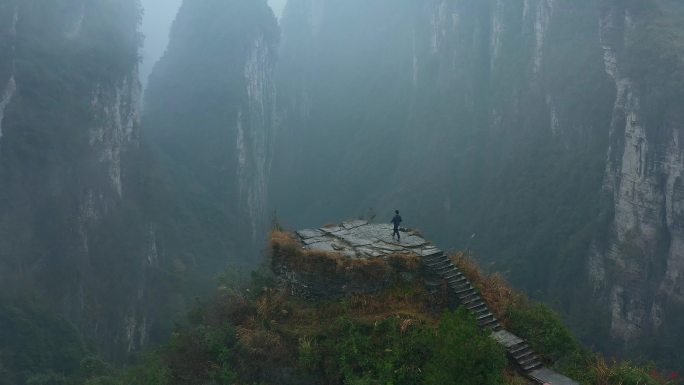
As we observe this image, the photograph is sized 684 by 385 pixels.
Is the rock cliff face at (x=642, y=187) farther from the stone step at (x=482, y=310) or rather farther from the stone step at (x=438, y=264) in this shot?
the stone step at (x=438, y=264)

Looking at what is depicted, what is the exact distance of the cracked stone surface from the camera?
13.1 m

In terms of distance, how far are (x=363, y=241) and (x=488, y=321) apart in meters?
3.12

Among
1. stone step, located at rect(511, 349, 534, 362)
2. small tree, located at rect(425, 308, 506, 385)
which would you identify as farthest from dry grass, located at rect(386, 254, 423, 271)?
small tree, located at rect(425, 308, 506, 385)

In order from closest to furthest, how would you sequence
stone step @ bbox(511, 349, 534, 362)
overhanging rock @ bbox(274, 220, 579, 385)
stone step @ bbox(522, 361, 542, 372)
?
stone step @ bbox(522, 361, 542, 372) → stone step @ bbox(511, 349, 534, 362) → overhanging rock @ bbox(274, 220, 579, 385)

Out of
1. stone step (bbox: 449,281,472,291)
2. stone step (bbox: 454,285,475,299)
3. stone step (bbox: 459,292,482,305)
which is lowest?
stone step (bbox: 459,292,482,305)

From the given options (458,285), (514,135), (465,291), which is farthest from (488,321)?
(514,135)

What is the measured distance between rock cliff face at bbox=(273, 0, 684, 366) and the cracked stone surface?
68.3ft

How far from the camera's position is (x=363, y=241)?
13.8 meters

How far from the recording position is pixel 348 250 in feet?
43.1

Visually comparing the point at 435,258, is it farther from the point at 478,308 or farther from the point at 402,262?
the point at 478,308

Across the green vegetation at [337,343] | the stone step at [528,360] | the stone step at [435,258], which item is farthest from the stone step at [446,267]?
Answer: the stone step at [528,360]

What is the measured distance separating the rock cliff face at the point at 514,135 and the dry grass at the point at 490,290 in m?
19.5

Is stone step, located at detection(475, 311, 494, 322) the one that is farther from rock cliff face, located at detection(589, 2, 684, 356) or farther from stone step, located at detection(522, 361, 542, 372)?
rock cliff face, located at detection(589, 2, 684, 356)

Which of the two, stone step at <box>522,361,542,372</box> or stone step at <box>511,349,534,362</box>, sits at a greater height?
stone step at <box>511,349,534,362</box>
